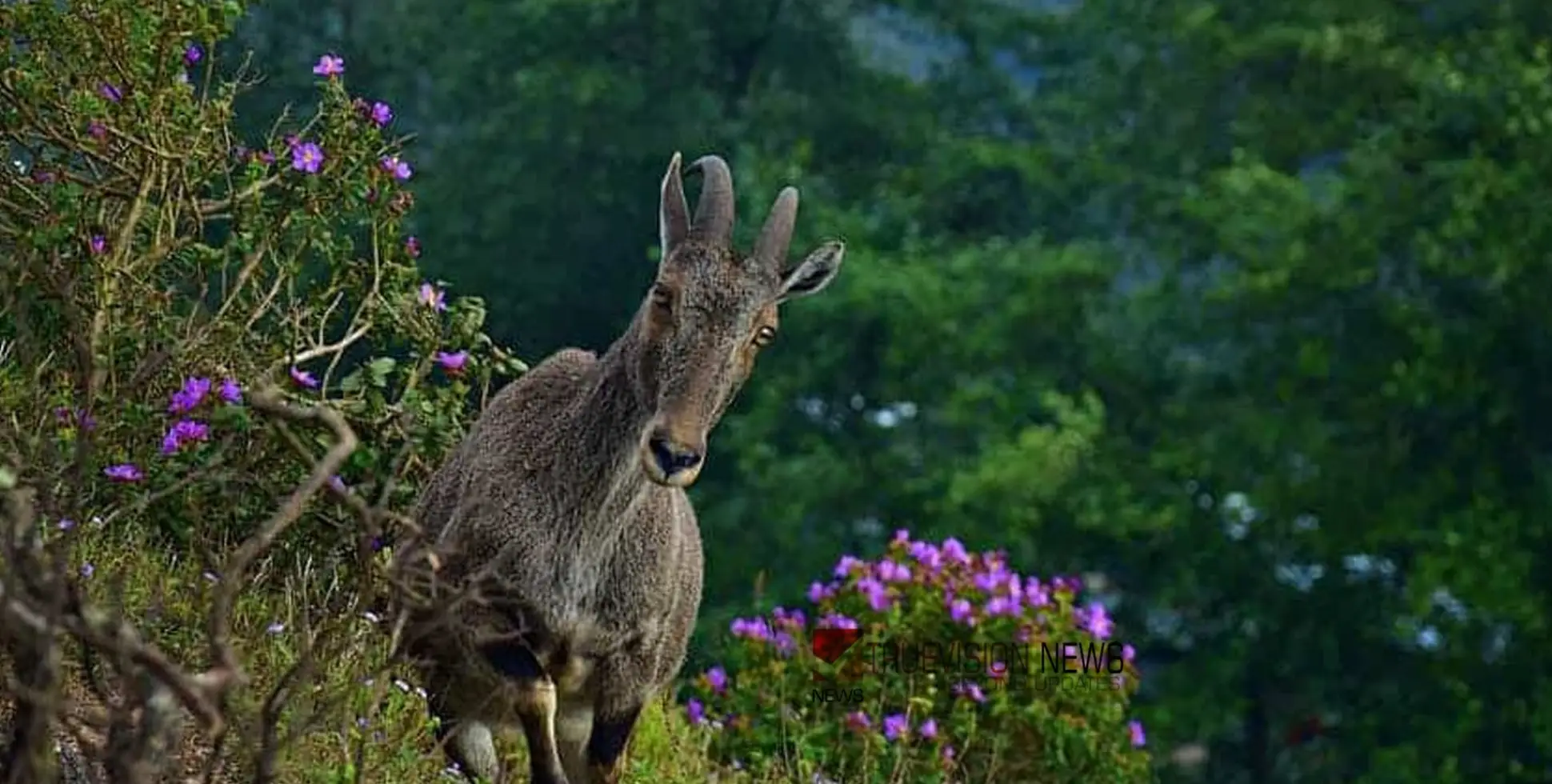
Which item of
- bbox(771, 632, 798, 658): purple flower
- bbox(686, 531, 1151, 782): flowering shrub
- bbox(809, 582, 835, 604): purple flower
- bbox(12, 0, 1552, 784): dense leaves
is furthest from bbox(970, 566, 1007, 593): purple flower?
bbox(12, 0, 1552, 784): dense leaves

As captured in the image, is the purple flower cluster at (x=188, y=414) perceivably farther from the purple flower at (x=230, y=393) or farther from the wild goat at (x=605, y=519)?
the wild goat at (x=605, y=519)

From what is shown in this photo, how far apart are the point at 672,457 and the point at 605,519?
0.61 metres

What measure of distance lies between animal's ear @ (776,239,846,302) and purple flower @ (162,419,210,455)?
2.40 metres

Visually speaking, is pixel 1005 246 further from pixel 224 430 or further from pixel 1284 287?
pixel 224 430

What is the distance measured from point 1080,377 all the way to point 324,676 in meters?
20.2

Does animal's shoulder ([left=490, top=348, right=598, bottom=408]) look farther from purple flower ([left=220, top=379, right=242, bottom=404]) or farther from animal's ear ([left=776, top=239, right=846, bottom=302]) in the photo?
purple flower ([left=220, top=379, right=242, bottom=404])

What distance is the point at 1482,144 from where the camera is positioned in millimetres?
22391

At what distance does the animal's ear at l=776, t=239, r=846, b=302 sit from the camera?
6.85 metres

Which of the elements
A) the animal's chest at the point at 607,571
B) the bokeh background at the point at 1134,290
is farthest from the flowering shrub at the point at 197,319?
the bokeh background at the point at 1134,290

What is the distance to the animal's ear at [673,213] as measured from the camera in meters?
7.00

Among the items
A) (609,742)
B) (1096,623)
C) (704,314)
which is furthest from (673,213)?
(1096,623)

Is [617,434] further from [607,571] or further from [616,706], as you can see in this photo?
[616,706]

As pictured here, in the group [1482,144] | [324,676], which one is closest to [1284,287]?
[1482,144]

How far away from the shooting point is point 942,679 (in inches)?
402
